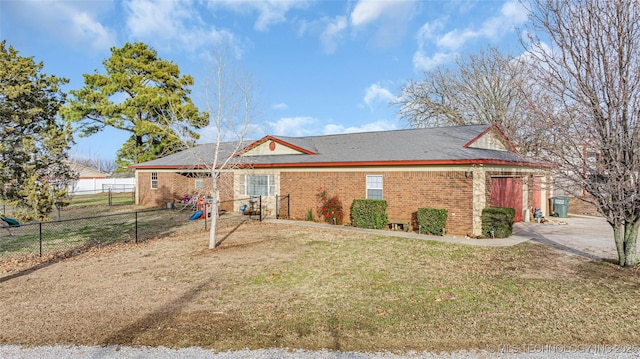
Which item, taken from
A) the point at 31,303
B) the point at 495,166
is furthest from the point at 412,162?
the point at 31,303

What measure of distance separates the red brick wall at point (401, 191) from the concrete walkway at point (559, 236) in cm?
87

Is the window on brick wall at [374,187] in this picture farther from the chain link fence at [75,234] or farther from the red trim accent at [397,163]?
the chain link fence at [75,234]

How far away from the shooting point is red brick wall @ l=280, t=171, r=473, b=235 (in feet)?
42.5

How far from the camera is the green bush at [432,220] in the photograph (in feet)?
42.7

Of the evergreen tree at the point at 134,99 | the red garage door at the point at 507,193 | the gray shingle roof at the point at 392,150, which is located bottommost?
the red garage door at the point at 507,193

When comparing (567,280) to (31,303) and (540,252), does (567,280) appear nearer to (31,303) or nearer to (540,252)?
(540,252)

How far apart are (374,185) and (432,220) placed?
2.94m

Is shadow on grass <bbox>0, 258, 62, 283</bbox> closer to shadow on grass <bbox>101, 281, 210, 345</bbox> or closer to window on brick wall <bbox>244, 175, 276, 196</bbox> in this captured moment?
shadow on grass <bbox>101, 281, 210, 345</bbox>

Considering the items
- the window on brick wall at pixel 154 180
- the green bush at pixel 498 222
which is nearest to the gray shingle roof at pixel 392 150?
the green bush at pixel 498 222

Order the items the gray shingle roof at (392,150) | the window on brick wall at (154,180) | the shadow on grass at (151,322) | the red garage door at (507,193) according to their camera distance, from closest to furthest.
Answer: the shadow on grass at (151,322) → the gray shingle roof at (392,150) → the red garage door at (507,193) → the window on brick wall at (154,180)

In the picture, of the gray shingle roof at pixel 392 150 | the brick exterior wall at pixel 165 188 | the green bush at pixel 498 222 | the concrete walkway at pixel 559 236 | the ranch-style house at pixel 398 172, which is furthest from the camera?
the brick exterior wall at pixel 165 188

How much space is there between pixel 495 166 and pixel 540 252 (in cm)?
450

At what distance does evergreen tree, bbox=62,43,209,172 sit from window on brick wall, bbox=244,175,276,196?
10908mm

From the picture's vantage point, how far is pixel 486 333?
4934mm
